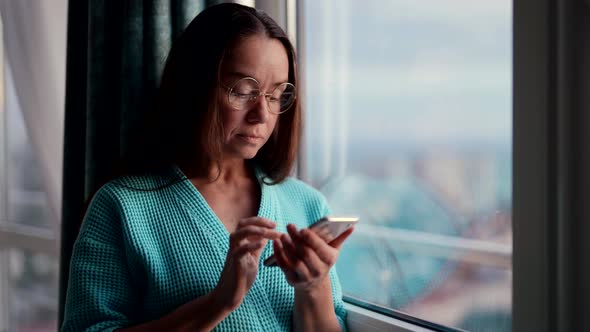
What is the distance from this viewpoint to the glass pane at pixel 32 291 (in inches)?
94.3

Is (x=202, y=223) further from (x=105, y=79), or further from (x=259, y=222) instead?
(x=105, y=79)

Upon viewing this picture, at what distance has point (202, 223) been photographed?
1275 millimetres

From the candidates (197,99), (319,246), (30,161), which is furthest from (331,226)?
(30,161)

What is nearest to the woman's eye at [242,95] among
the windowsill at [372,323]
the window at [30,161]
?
the windowsill at [372,323]

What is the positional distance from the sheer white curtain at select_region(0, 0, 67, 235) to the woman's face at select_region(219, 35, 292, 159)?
2.87ft

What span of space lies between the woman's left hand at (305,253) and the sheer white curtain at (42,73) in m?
1.07

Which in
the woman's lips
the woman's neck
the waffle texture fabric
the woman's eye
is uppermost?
the woman's eye

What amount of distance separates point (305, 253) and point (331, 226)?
0.24ft

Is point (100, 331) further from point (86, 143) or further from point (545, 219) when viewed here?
point (545, 219)

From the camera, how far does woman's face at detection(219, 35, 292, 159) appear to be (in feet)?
4.02

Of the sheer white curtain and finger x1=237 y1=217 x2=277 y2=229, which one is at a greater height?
the sheer white curtain

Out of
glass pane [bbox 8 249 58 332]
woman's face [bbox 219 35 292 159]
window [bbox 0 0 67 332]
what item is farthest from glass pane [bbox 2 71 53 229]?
woman's face [bbox 219 35 292 159]

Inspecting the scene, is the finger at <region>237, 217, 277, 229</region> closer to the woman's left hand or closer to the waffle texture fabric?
the woman's left hand

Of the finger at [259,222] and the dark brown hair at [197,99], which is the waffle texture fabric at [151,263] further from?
the finger at [259,222]
